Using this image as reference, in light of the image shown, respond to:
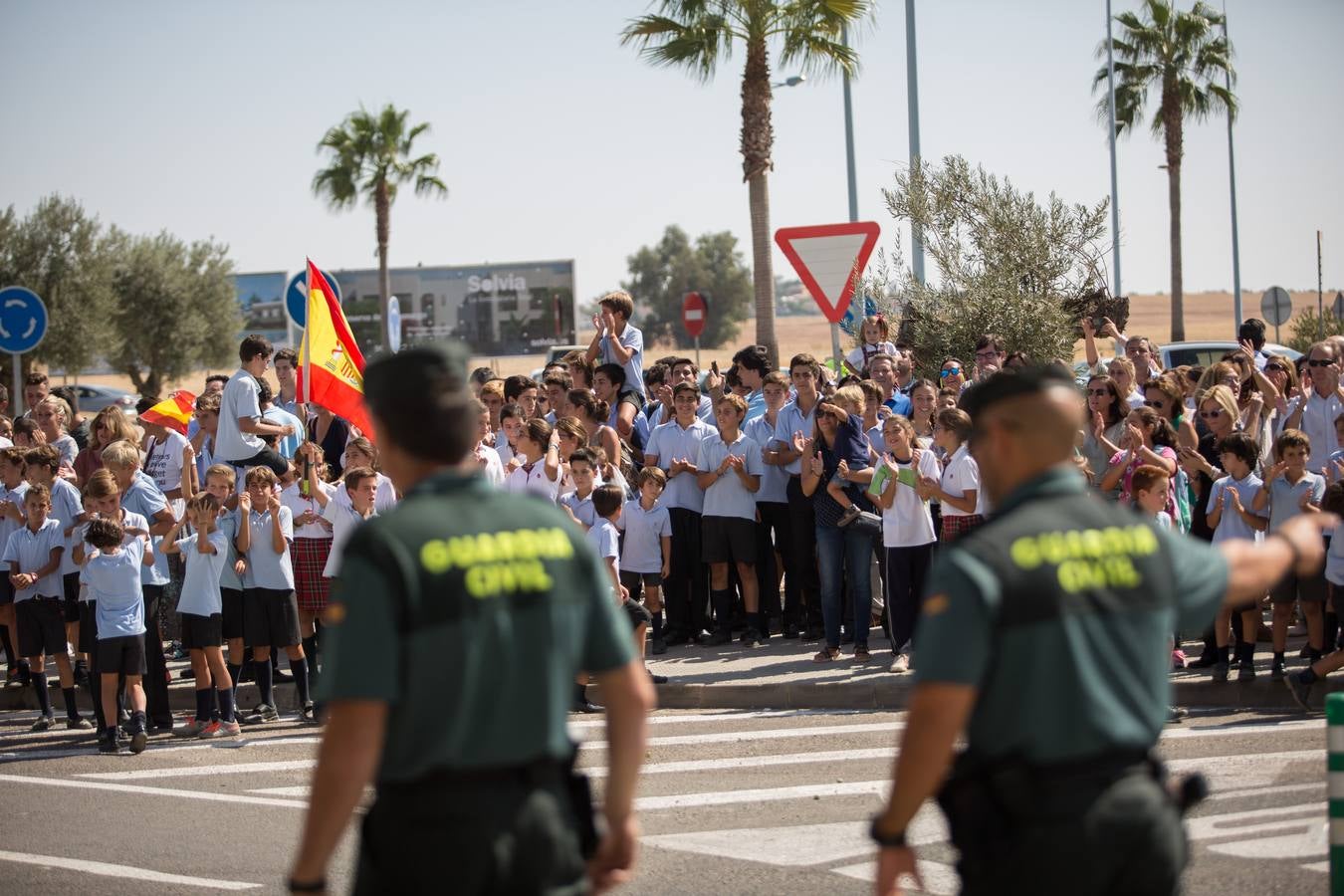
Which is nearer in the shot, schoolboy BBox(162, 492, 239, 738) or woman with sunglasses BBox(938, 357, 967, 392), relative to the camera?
schoolboy BBox(162, 492, 239, 738)

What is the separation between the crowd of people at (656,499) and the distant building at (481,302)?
41334mm

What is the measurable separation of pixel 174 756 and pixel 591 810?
7.68m

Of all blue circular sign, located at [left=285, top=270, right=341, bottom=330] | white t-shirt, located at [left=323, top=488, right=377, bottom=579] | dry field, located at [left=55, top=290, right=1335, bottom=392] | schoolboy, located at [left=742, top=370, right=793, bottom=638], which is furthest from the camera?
dry field, located at [left=55, top=290, right=1335, bottom=392]

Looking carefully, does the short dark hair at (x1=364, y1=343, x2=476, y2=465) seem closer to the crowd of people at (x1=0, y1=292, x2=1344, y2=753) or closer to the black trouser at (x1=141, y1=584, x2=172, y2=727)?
the crowd of people at (x1=0, y1=292, x2=1344, y2=753)

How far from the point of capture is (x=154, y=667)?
11.1m

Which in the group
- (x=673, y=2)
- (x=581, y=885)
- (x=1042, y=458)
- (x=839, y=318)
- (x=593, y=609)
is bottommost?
(x=581, y=885)

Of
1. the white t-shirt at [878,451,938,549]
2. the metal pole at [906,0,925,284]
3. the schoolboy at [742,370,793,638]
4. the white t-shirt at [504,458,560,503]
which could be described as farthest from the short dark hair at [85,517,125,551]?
the metal pole at [906,0,925,284]

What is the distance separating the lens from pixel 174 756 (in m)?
10.3

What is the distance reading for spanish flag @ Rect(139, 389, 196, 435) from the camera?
44.7ft

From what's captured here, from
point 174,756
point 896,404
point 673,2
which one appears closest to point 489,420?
point 896,404

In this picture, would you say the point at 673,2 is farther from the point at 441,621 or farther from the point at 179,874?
the point at 441,621

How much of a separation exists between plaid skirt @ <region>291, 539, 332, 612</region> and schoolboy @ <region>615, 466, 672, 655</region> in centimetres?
232

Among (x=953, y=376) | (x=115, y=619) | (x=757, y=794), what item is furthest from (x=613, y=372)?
(x=757, y=794)

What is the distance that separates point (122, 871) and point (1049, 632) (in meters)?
5.47
